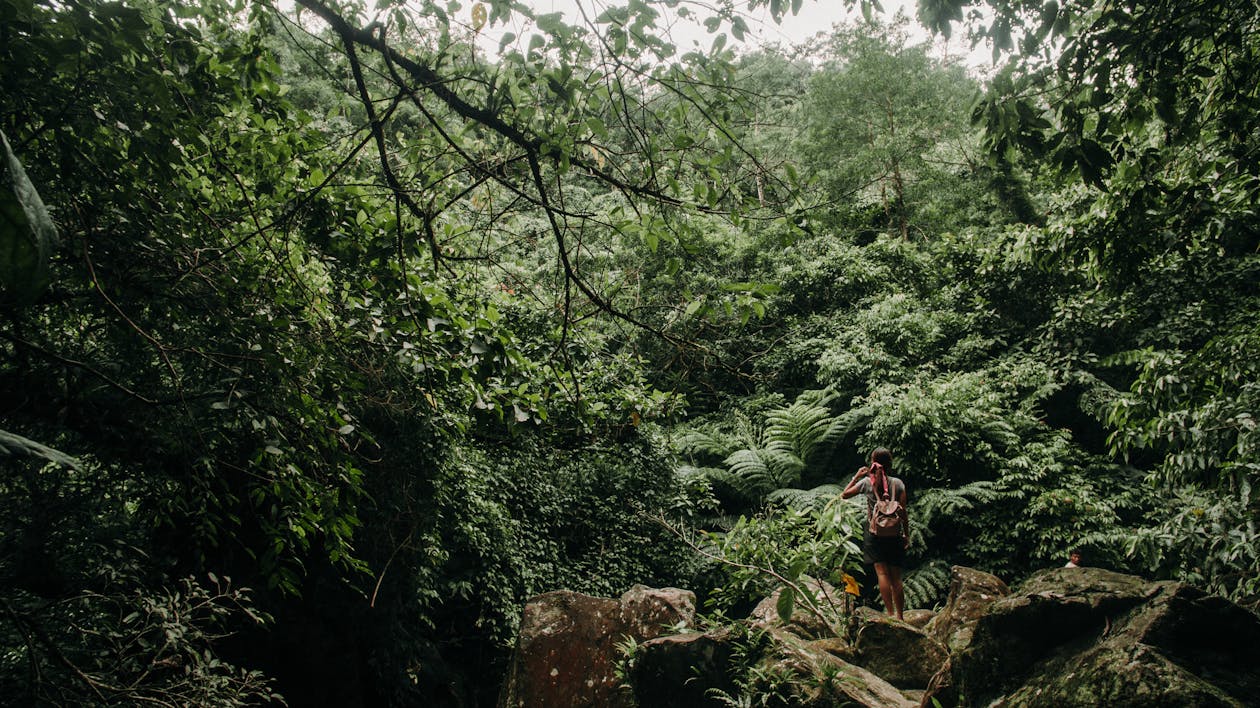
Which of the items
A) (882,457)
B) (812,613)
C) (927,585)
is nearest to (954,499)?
(927,585)

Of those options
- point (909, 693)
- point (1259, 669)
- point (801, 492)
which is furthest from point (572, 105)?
point (801, 492)

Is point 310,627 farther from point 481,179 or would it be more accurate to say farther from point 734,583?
point 481,179

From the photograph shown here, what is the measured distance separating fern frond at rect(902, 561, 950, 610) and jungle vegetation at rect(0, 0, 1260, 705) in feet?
0.27

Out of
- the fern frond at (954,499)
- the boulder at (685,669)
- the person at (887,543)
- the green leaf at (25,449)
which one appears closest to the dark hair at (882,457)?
the person at (887,543)

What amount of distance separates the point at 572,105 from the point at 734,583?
3163 millimetres

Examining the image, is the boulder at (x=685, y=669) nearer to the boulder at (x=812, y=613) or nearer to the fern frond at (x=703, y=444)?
the boulder at (x=812, y=613)

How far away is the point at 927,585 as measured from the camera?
611 cm

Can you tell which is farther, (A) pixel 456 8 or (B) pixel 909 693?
(B) pixel 909 693

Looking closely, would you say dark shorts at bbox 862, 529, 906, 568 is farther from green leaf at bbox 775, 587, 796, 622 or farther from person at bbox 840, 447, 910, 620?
green leaf at bbox 775, 587, 796, 622

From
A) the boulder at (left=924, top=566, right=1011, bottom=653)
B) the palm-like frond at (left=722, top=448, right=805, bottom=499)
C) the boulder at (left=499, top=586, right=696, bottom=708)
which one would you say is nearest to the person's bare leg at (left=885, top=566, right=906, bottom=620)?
the boulder at (left=924, top=566, right=1011, bottom=653)

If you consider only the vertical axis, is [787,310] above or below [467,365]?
above

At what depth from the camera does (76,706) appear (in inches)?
73.7

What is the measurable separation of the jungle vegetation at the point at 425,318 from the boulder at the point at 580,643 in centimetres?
50

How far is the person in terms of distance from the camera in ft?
14.6
